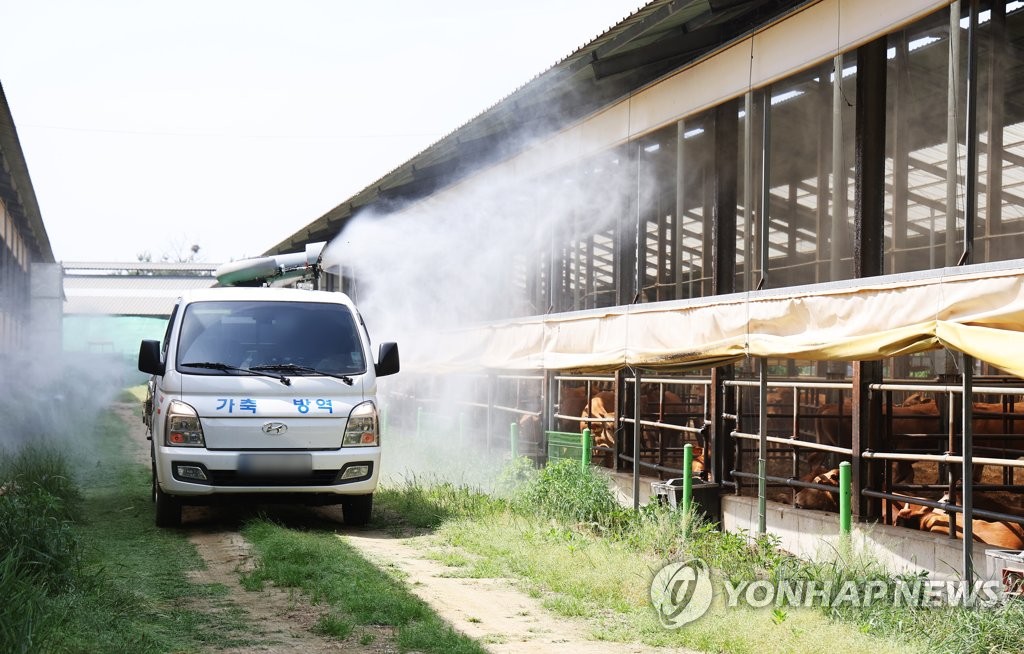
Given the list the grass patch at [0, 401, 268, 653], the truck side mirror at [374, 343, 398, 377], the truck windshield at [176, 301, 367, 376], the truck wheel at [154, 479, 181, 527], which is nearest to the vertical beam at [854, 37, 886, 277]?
the truck side mirror at [374, 343, 398, 377]

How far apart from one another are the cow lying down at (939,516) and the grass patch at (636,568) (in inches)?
38.0

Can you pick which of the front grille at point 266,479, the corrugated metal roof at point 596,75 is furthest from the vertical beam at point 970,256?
the front grille at point 266,479

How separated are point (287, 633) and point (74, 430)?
55.8 ft

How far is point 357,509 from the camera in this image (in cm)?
1013

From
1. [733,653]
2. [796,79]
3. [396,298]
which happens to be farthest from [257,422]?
[396,298]

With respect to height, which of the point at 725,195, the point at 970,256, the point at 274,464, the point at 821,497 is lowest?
the point at 821,497

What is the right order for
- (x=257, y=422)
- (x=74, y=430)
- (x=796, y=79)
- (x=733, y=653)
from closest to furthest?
(x=733, y=653)
(x=257, y=422)
(x=796, y=79)
(x=74, y=430)

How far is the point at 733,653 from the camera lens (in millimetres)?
5809

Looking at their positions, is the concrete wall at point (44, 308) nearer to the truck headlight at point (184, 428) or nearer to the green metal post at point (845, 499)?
the truck headlight at point (184, 428)

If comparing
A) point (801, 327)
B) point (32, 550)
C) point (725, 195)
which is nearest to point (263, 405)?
point (32, 550)

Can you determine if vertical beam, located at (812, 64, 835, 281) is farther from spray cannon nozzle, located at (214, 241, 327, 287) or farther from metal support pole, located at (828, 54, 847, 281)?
spray cannon nozzle, located at (214, 241, 327, 287)

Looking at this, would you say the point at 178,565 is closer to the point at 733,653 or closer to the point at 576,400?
the point at 733,653

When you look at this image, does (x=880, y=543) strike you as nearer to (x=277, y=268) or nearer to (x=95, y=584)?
(x=95, y=584)

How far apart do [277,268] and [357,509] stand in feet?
18.2
